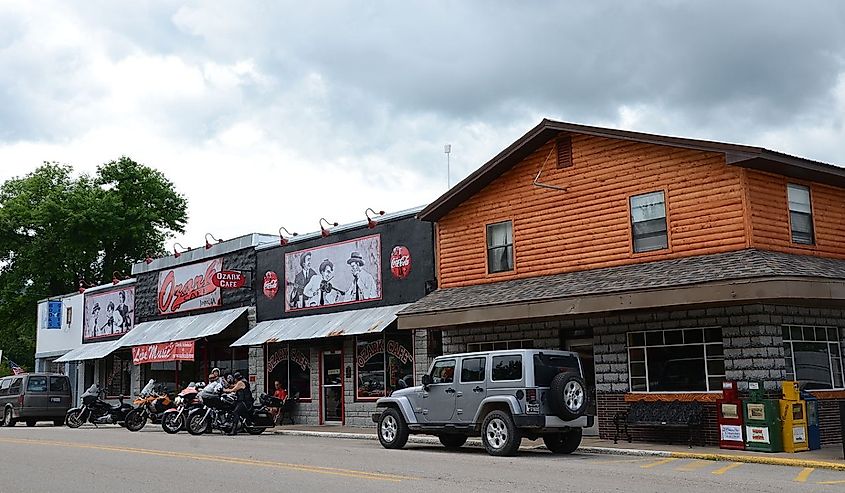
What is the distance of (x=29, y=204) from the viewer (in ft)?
192

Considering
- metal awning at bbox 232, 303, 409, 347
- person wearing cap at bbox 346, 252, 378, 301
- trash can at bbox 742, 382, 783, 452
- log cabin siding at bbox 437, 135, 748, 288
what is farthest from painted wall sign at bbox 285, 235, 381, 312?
trash can at bbox 742, 382, 783, 452

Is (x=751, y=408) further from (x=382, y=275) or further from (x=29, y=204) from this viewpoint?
(x=29, y=204)

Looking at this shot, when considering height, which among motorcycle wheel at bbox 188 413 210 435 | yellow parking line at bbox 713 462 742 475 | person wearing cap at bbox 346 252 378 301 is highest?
person wearing cap at bbox 346 252 378 301

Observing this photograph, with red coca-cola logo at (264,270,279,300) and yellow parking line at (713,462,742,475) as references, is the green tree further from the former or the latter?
yellow parking line at (713,462,742,475)

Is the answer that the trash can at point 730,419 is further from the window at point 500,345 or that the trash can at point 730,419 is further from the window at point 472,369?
the window at point 500,345

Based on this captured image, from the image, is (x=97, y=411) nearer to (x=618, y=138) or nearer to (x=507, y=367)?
(x=507, y=367)

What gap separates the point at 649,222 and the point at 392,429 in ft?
22.7

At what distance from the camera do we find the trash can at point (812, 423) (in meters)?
16.8

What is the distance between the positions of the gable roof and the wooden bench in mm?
4821

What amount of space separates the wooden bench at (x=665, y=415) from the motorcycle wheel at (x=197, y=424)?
10.6m

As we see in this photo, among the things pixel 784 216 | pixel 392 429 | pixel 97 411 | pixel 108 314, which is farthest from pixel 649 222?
pixel 108 314

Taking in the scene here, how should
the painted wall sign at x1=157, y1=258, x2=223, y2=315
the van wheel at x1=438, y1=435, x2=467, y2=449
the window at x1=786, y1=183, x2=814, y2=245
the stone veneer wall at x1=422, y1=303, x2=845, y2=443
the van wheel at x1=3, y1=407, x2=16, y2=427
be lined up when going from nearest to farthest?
the stone veneer wall at x1=422, y1=303, x2=845, y2=443 < the van wheel at x1=438, y1=435, x2=467, y2=449 < the window at x1=786, y1=183, x2=814, y2=245 < the van wheel at x1=3, y1=407, x2=16, y2=427 < the painted wall sign at x1=157, y1=258, x2=223, y2=315

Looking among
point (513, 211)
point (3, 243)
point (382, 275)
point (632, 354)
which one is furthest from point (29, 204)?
point (632, 354)

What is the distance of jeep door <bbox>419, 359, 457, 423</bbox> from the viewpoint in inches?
686
